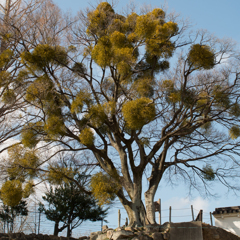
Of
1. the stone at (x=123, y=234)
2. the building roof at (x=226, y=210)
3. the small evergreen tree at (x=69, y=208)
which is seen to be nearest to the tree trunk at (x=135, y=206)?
the stone at (x=123, y=234)

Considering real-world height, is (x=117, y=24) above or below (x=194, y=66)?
above

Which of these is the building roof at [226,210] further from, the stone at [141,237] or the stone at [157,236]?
the stone at [141,237]

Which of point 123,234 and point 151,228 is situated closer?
point 123,234

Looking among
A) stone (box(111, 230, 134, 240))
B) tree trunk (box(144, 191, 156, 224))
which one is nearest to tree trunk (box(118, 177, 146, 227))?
tree trunk (box(144, 191, 156, 224))

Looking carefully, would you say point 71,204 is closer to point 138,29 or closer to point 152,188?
point 152,188

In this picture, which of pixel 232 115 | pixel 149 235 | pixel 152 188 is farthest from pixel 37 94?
pixel 232 115

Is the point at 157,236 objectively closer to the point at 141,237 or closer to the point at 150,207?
the point at 141,237

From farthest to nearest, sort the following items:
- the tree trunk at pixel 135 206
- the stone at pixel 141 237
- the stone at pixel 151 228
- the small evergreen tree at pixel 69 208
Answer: the small evergreen tree at pixel 69 208
the tree trunk at pixel 135 206
the stone at pixel 151 228
the stone at pixel 141 237

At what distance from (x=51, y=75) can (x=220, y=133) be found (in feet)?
18.7

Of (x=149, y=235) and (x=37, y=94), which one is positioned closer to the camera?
(x=149, y=235)

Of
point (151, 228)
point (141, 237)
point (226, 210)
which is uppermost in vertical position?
point (226, 210)

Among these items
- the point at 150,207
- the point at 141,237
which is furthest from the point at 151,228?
the point at 150,207

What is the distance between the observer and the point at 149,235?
23.6ft

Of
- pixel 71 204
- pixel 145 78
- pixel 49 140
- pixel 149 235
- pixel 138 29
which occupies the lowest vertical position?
pixel 149 235
